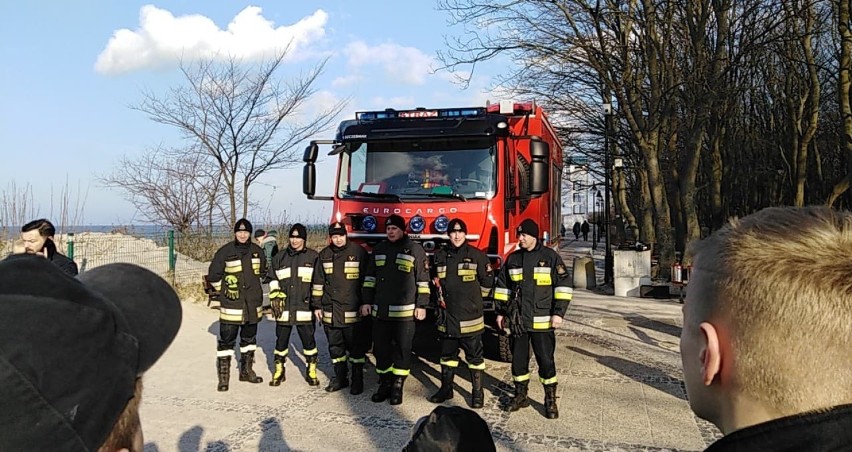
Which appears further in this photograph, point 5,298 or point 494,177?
point 494,177

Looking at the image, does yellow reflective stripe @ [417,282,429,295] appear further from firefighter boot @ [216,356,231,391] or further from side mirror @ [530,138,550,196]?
firefighter boot @ [216,356,231,391]

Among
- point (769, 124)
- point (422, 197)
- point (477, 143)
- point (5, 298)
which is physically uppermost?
point (769, 124)

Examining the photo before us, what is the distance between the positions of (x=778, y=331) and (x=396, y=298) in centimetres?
592

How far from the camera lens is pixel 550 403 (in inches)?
246

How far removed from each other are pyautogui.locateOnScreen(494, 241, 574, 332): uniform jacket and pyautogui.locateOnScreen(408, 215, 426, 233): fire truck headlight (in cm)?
130

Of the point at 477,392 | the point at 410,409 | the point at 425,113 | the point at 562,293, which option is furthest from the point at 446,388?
the point at 425,113

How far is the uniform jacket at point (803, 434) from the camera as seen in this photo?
1.03 meters

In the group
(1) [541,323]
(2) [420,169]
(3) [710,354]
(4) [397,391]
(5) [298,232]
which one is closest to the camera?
(3) [710,354]

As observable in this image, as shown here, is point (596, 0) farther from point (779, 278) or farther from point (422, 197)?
point (779, 278)

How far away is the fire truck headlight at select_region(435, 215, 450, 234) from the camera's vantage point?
741 cm

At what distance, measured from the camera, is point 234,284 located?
7395 millimetres

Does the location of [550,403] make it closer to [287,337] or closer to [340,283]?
[340,283]

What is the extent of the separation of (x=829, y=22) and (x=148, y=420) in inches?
795

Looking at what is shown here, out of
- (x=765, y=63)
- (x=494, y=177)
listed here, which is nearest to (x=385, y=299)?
(x=494, y=177)
